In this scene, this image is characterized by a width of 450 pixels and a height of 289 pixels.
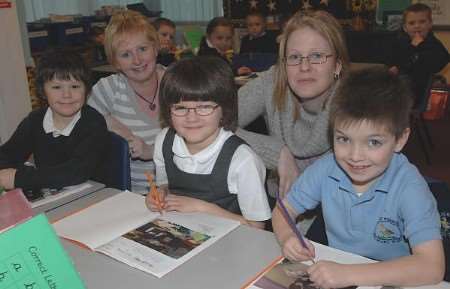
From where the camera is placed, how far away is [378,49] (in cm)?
534

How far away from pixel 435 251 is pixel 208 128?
714 millimetres

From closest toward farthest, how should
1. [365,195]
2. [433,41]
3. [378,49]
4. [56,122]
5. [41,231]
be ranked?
[41,231] → [365,195] → [56,122] → [433,41] → [378,49]

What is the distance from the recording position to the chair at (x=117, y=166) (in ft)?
5.28

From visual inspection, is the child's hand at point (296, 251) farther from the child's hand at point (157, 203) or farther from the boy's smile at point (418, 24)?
the boy's smile at point (418, 24)

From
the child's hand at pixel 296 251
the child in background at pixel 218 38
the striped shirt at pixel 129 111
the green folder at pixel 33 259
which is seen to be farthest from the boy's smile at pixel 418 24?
the green folder at pixel 33 259

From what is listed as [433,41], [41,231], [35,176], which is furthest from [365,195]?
[433,41]

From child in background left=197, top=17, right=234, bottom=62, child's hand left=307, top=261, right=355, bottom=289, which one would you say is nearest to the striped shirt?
child's hand left=307, top=261, right=355, bottom=289

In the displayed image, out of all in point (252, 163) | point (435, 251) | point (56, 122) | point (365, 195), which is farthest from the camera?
point (56, 122)

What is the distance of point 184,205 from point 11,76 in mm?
2424

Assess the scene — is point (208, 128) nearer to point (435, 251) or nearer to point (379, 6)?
point (435, 251)

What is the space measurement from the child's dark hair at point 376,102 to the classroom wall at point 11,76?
105 inches

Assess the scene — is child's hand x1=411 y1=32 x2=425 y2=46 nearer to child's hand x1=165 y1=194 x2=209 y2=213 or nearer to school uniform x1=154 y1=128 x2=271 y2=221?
school uniform x1=154 y1=128 x2=271 y2=221

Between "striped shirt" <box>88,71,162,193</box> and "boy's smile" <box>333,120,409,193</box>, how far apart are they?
0.98 metres

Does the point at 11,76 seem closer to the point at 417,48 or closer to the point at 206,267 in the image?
the point at 206,267
